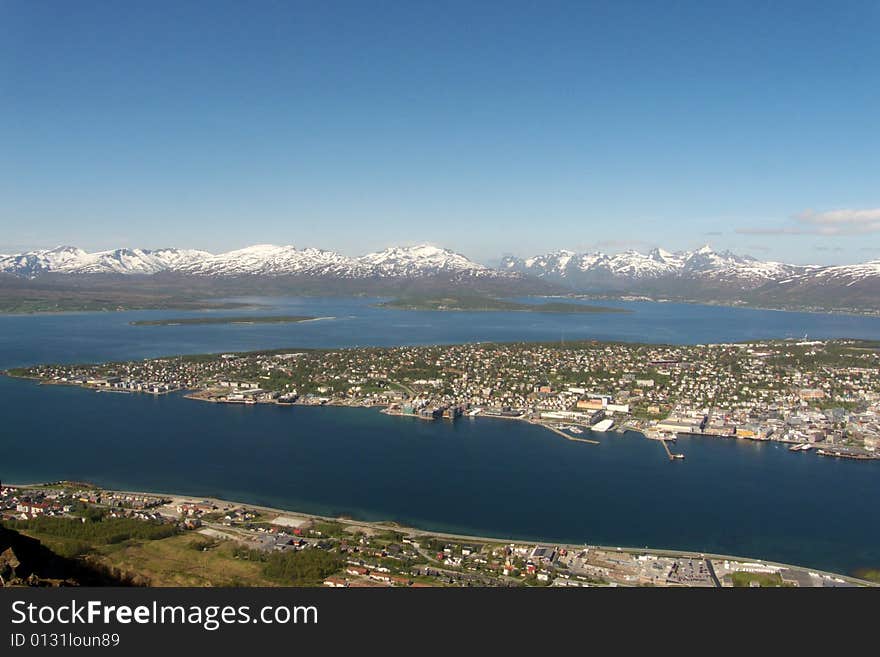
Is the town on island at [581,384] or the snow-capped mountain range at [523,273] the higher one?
the snow-capped mountain range at [523,273]

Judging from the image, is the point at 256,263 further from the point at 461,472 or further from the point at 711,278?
the point at 461,472

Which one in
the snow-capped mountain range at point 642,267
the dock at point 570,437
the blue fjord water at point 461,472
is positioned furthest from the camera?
the snow-capped mountain range at point 642,267

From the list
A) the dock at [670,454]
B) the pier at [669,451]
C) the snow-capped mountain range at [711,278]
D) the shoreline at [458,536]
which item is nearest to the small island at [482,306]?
the snow-capped mountain range at [711,278]

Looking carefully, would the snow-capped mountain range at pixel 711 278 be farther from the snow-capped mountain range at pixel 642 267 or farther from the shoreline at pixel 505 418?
the shoreline at pixel 505 418

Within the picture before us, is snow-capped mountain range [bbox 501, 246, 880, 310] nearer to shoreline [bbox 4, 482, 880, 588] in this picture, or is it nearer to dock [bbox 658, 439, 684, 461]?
dock [bbox 658, 439, 684, 461]


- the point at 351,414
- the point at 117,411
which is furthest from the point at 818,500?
the point at 117,411

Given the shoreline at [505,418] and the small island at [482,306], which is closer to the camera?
the shoreline at [505,418]
